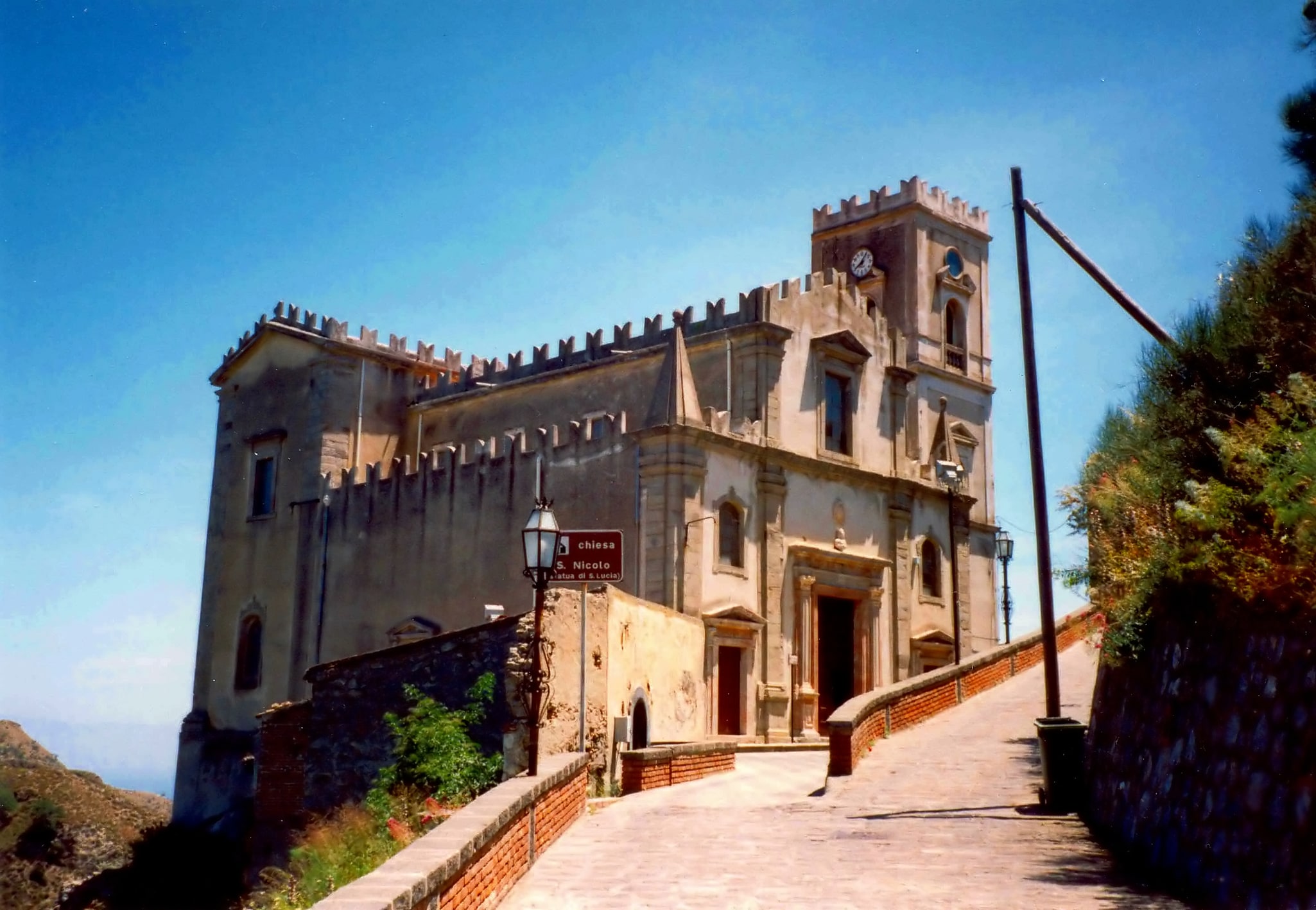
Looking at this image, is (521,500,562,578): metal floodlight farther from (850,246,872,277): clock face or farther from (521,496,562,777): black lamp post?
(850,246,872,277): clock face

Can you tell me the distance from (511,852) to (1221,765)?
16.0ft

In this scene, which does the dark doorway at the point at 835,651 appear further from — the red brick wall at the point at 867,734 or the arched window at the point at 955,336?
the red brick wall at the point at 867,734

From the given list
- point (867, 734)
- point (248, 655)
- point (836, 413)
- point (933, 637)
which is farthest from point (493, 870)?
point (248, 655)

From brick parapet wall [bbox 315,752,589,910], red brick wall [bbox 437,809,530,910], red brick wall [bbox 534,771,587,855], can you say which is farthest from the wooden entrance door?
red brick wall [bbox 437,809,530,910]

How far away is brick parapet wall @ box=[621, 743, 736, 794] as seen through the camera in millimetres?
17234

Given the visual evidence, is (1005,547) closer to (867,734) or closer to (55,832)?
(867,734)

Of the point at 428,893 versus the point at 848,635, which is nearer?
the point at 428,893

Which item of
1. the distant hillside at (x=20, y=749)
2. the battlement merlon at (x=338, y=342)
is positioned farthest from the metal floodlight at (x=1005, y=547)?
the distant hillside at (x=20, y=749)

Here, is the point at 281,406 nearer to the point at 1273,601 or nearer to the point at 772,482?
the point at 772,482

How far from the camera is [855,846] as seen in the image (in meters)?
11.2

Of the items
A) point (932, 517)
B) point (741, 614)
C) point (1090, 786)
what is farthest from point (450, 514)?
point (1090, 786)

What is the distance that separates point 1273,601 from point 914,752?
10.6m

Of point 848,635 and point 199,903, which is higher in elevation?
point 848,635

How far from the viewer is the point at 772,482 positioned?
29797 millimetres
